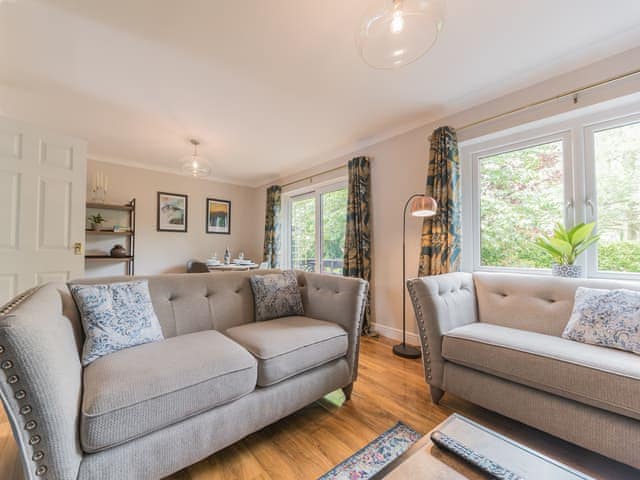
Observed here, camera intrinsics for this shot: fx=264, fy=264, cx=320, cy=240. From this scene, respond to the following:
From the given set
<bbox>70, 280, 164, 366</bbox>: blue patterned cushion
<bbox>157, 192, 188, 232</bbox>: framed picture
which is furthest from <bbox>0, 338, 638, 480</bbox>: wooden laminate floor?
<bbox>157, 192, 188, 232</bbox>: framed picture

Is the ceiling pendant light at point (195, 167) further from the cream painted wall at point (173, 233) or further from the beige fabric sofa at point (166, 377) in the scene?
the beige fabric sofa at point (166, 377)

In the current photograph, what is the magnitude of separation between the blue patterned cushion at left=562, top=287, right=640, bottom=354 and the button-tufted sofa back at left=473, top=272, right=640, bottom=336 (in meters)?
0.10

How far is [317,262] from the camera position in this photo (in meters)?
4.22

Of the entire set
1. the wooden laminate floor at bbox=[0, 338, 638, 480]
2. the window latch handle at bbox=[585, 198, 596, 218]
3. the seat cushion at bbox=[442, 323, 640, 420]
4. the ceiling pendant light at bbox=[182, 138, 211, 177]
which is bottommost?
the wooden laminate floor at bbox=[0, 338, 638, 480]

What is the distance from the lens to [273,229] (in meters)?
4.84

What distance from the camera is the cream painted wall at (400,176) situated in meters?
2.10

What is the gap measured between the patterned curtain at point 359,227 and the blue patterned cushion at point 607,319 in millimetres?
1871

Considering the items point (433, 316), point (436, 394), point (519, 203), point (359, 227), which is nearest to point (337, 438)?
point (436, 394)

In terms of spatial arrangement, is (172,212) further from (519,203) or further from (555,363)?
(555,363)

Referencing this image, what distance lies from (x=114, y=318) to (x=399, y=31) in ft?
6.68

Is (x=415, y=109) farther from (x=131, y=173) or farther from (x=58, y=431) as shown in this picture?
(x=131, y=173)

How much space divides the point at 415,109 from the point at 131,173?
13.9 ft

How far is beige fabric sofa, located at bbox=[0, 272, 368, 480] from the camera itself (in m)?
0.77

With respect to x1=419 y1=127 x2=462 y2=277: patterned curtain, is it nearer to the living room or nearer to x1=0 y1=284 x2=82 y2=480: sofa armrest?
the living room
